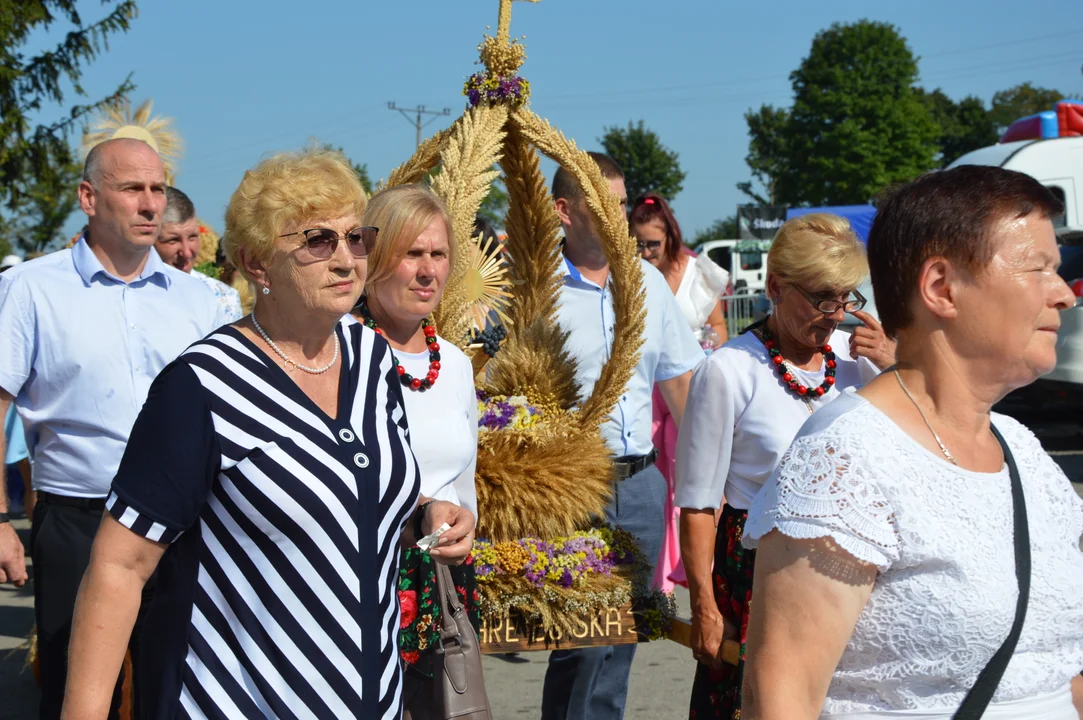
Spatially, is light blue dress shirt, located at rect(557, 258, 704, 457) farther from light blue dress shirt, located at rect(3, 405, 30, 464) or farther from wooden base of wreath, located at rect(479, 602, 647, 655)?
light blue dress shirt, located at rect(3, 405, 30, 464)

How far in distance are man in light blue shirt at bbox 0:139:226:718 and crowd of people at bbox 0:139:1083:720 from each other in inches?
37.2

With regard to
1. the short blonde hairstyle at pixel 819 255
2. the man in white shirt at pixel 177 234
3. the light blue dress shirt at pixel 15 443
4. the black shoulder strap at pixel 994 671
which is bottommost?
the black shoulder strap at pixel 994 671

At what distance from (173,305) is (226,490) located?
76.5 inches

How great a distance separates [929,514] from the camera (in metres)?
1.79

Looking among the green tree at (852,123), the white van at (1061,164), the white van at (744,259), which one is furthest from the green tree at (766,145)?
the white van at (1061,164)

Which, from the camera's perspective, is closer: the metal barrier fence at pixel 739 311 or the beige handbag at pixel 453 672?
the beige handbag at pixel 453 672

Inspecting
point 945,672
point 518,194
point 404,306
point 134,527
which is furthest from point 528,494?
point 945,672

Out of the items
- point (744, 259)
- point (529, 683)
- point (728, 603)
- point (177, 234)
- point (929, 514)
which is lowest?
point (529, 683)

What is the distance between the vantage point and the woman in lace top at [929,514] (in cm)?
177

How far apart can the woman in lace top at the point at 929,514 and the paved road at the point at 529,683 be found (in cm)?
313

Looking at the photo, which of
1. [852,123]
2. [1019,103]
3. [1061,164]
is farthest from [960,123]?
[1061,164]

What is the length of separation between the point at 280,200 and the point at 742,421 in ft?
4.80

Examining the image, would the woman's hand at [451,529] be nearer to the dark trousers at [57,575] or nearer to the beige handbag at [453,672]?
the beige handbag at [453,672]

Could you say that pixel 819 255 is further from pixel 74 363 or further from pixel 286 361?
pixel 74 363
